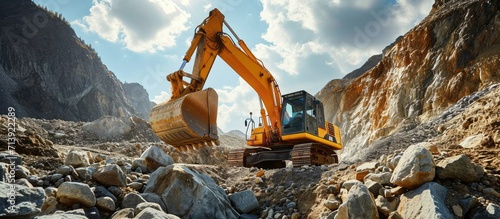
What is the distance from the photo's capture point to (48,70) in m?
48.2

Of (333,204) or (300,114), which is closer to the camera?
(333,204)

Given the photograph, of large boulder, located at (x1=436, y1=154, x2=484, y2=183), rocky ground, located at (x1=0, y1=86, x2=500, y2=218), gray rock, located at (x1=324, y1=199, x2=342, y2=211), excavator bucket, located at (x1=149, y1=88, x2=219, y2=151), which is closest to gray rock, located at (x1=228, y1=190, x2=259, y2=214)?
rocky ground, located at (x1=0, y1=86, x2=500, y2=218)

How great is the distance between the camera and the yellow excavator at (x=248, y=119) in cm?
604

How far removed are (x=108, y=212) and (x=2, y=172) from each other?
130 cm

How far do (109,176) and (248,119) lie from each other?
6.26 m

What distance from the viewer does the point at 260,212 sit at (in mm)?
5355

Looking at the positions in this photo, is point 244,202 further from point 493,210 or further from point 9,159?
point 9,159

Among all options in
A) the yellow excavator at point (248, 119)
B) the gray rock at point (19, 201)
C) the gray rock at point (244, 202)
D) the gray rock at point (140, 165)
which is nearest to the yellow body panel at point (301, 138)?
the yellow excavator at point (248, 119)

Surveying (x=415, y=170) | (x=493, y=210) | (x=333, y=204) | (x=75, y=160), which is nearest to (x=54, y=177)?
(x=75, y=160)

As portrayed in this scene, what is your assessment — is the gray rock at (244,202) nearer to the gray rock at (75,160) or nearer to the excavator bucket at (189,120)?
the excavator bucket at (189,120)

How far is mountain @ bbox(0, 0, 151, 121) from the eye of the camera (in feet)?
134

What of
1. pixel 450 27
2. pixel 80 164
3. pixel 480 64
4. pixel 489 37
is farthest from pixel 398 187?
pixel 450 27

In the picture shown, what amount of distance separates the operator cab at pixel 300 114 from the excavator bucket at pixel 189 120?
3860 mm

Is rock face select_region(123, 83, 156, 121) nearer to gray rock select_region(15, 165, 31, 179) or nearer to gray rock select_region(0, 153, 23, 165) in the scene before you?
gray rock select_region(0, 153, 23, 165)
